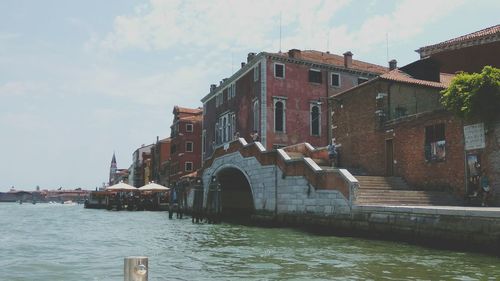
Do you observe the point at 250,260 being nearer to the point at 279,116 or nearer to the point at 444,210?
the point at 444,210

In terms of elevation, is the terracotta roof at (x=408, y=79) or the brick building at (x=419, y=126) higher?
the terracotta roof at (x=408, y=79)

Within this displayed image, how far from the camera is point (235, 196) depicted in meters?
34.8

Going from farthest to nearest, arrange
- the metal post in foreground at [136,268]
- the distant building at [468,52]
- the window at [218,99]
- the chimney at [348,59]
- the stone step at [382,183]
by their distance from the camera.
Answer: the window at [218,99], the chimney at [348,59], the distant building at [468,52], the stone step at [382,183], the metal post in foreground at [136,268]

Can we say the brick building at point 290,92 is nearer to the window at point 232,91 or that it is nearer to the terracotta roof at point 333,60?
the terracotta roof at point 333,60

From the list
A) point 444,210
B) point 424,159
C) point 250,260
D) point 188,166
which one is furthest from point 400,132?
point 188,166

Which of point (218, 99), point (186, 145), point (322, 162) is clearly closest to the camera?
point (322, 162)

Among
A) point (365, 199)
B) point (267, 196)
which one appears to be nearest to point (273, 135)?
point (267, 196)

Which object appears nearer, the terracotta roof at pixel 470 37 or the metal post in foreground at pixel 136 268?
the metal post in foreground at pixel 136 268

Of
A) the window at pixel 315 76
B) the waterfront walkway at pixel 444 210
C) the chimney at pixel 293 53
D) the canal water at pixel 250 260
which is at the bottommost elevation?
the canal water at pixel 250 260

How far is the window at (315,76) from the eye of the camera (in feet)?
106

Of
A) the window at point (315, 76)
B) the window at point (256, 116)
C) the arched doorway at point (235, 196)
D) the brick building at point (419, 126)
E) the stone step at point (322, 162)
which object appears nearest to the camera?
the brick building at point (419, 126)

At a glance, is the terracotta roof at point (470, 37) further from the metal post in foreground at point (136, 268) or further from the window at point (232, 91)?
the metal post in foreground at point (136, 268)

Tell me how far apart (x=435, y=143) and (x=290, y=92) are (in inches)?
547

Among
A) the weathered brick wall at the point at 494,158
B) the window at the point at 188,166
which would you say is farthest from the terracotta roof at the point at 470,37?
the window at the point at 188,166
